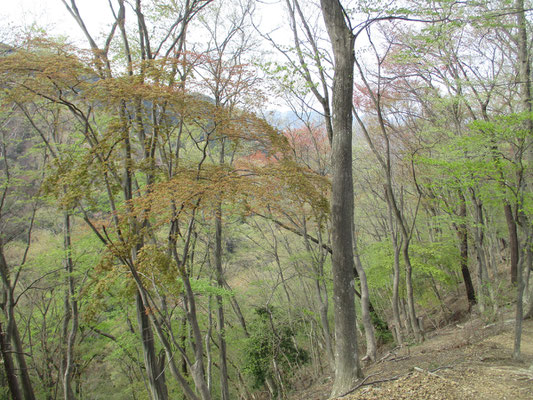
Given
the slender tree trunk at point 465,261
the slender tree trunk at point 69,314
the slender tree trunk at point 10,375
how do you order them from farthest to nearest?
1. the slender tree trunk at point 465,261
2. the slender tree trunk at point 69,314
3. the slender tree trunk at point 10,375

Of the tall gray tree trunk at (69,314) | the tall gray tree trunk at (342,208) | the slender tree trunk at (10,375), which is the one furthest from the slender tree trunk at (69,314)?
the tall gray tree trunk at (342,208)

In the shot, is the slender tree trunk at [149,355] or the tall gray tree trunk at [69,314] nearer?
the slender tree trunk at [149,355]

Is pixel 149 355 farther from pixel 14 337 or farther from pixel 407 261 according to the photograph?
pixel 407 261

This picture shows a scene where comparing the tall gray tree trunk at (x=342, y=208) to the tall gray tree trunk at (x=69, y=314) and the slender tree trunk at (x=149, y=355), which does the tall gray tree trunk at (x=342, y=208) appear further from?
the tall gray tree trunk at (x=69, y=314)

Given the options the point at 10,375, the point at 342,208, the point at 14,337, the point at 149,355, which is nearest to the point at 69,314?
the point at 14,337

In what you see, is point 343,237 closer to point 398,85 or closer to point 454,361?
point 454,361

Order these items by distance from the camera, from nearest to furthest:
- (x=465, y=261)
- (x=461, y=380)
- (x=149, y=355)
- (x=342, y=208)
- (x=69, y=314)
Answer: (x=461, y=380), (x=342, y=208), (x=149, y=355), (x=69, y=314), (x=465, y=261)

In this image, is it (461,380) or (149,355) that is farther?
(149,355)

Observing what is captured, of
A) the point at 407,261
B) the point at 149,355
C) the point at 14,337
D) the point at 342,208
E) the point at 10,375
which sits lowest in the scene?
the point at 10,375

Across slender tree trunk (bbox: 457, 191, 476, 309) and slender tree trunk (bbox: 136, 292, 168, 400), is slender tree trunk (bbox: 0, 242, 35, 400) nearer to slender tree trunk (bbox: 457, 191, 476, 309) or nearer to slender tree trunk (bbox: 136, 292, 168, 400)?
slender tree trunk (bbox: 136, 292, 168, 400)

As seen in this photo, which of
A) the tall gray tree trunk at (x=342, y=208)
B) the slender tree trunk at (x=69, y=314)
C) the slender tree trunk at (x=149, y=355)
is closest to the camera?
the tall gray tree trunk at (x=342, y=208)

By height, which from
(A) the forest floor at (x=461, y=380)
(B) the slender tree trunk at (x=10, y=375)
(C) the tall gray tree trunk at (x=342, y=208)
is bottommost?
(B) the slender tree trunk at (x=10, y=375)

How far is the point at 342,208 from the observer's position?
472 cm

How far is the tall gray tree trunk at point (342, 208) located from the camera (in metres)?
4.52
